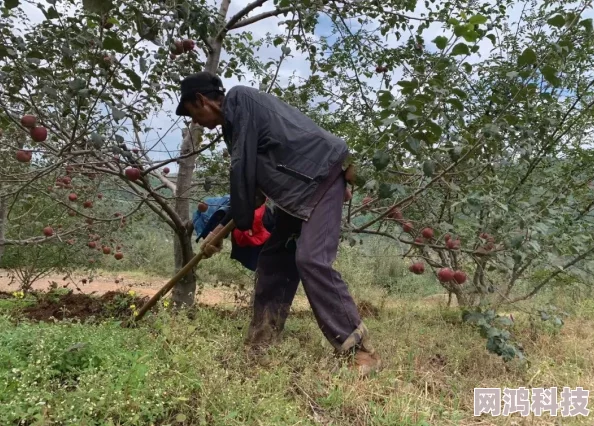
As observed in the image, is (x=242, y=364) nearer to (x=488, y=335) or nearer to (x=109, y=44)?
(x=488, y=335)

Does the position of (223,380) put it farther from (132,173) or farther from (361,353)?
(132,173)

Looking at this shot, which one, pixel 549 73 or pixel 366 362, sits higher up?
pixel 549 73

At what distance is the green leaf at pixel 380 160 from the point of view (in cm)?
209

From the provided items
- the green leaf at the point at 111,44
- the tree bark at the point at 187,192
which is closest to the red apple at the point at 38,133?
the green leaf at the point at 111,44

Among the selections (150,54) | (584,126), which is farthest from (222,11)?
(584,126)

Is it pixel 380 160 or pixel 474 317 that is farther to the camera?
pixel 474 317

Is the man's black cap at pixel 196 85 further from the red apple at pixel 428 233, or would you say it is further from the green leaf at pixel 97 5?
the red apple at pixel 428 233

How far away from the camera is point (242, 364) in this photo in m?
2.37

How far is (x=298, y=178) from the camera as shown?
2.33 metres

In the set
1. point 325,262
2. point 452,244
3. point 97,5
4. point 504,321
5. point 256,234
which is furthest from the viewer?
point 256,234

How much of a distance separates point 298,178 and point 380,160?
0.42m

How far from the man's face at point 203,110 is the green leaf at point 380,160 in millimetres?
857

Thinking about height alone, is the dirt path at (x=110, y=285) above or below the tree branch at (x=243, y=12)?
below

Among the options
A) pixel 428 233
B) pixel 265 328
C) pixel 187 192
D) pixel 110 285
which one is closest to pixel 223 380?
pixel 265 328
